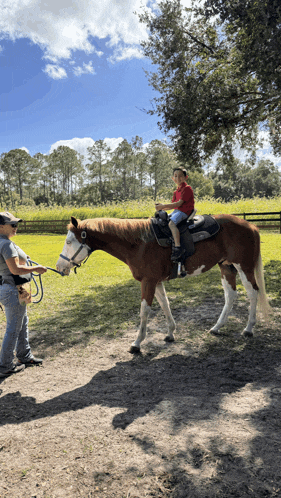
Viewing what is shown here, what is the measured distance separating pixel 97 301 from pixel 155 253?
340 centimetres

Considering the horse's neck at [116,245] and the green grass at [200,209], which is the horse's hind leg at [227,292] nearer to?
the horse's neck at [116,245]

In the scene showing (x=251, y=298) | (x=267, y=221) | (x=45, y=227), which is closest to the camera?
(x=251, y=298)

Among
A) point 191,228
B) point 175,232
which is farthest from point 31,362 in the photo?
point 191,228

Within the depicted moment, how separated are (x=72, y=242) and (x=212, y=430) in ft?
8.73

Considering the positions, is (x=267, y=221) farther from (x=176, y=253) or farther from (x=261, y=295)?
(x=176, y=253)

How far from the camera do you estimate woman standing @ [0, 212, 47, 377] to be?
3.40 metres

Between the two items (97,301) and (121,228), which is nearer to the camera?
(121,228)

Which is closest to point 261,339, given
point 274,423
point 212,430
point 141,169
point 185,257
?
point 185,257

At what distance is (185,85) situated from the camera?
321 inches

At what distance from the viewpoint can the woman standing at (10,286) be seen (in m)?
3.40

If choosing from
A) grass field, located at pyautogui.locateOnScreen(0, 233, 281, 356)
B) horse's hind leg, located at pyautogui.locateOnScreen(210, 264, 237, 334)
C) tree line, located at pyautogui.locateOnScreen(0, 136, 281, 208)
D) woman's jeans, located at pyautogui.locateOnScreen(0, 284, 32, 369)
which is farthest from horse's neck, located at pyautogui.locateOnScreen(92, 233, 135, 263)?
tree line, located at pyautogui.locateOnScreen(0, 136, 281, 208)

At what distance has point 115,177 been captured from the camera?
61969 mm

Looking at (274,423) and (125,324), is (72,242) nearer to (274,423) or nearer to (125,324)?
(125,324)

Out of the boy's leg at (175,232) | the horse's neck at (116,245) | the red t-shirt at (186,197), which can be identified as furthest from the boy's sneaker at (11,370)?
the red t-shirt at (186,197)
